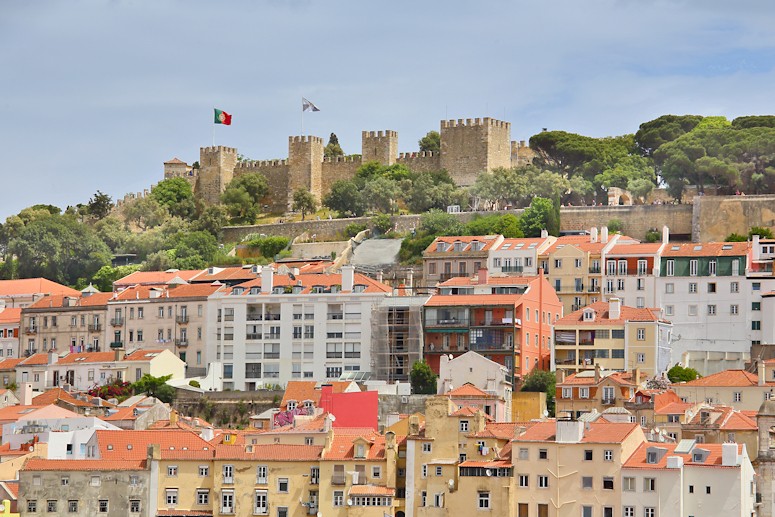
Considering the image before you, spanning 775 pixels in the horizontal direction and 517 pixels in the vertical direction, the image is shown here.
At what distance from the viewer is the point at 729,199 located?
282 ft

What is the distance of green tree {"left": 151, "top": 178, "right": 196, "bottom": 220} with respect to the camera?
104950 millimetres

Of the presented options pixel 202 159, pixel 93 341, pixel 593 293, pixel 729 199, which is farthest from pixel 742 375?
pixel 202 159

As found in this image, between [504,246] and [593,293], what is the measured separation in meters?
5.36

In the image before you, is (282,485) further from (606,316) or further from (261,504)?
(606,316)

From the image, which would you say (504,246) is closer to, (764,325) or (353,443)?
(764,325)

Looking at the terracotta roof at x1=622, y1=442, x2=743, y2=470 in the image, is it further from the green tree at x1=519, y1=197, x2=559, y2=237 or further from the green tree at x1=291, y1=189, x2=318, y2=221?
the green tree at x1=291, y1=189, x2=318, y2=221

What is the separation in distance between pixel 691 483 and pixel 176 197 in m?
60.3

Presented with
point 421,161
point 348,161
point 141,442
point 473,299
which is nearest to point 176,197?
point 348,161

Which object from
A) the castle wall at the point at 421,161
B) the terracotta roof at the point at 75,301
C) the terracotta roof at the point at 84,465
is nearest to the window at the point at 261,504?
the terracotta roof at the point at 84,465

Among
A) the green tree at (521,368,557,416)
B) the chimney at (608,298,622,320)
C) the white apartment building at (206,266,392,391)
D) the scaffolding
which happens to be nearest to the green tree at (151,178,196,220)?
the white apartment building at (206,266,392,391)

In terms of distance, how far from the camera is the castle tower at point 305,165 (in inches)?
4208

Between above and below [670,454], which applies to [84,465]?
below

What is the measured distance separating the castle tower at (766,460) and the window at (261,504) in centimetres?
1410

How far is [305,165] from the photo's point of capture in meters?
107
